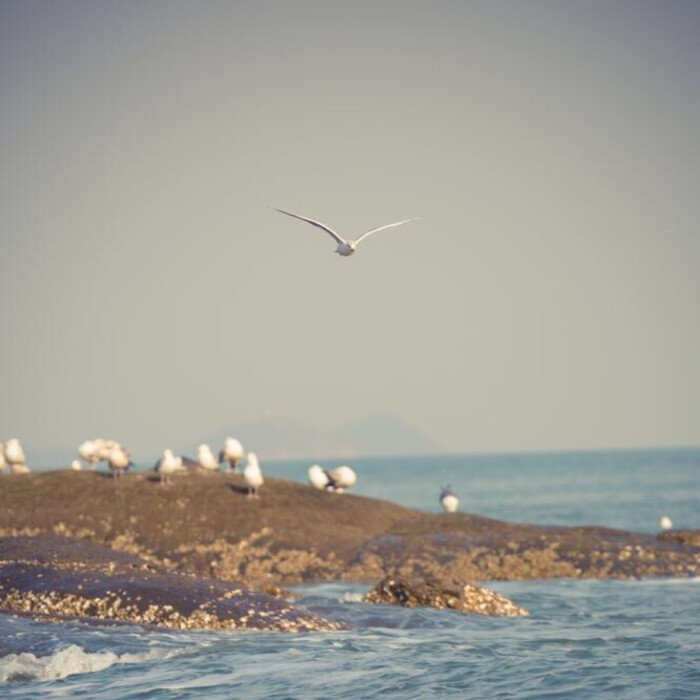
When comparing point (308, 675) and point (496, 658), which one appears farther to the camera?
point (496, 658)

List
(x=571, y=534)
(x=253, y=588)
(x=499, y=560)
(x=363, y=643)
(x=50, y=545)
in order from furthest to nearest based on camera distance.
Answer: (x=571, y=534), (x=499, y=560), (x=50, y=545), (x=253, y=588), (x=363, y=643)

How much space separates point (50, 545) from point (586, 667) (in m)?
10.4

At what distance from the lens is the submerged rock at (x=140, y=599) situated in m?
19.0

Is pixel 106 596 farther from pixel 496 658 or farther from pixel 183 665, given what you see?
pixel 496 658

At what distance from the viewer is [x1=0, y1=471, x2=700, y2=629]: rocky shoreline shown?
91.5 feet

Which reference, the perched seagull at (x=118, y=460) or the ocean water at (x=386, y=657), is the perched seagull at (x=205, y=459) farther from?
the ocean water at (x=386, y=657)

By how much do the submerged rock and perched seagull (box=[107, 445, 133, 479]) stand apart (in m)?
11.0

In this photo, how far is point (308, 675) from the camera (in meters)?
16.2

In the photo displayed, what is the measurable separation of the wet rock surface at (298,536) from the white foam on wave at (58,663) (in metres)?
9.72

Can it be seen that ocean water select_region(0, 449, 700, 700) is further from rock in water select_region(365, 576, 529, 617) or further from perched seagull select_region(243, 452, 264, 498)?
perched seagull select_region(243, 452, 264, 498)

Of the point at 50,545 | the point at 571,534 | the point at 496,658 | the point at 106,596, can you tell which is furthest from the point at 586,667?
the point at 571,534

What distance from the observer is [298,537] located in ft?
94.9

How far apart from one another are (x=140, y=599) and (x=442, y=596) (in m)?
5.91

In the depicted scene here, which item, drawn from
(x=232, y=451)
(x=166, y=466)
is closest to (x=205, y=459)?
(x=232, y=451)
